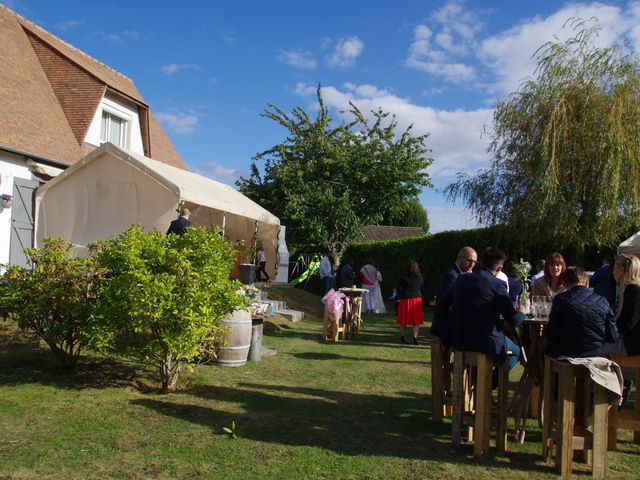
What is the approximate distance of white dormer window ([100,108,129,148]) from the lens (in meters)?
15.8

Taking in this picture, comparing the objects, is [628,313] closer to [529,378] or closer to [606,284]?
[529,378]

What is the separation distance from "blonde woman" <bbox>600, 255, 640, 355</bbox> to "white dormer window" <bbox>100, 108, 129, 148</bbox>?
14.1 meters

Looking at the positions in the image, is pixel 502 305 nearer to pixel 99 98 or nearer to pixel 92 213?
pixel 92 213

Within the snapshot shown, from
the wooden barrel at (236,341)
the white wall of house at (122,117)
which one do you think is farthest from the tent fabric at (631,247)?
the white wall of house at (122,117)

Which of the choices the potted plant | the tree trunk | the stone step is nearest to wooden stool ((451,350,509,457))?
the tree trunk

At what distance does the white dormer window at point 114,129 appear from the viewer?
15773 millimetres

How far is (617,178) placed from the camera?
45.2 ft

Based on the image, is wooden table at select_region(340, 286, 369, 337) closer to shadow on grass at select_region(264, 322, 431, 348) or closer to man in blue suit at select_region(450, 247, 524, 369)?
shadow on grass at select_region(264, 322, 431, 348)

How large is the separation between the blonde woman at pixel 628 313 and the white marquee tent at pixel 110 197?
833 cm

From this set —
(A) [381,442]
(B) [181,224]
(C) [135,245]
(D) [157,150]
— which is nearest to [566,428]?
(A) [381,442]

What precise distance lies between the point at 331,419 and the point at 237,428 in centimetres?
102

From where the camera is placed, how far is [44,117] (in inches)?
531

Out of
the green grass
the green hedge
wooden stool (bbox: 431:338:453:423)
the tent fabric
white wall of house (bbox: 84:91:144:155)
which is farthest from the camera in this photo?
the green hedge

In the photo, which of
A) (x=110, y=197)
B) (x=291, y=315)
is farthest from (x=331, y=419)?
(x=291, y=315)
